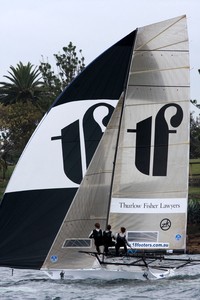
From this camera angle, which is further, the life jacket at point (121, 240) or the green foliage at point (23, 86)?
the green foliage at point (23, 86)

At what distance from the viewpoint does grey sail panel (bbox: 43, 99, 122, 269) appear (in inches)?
1115

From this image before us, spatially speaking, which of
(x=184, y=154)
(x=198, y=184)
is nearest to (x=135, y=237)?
(x=184, y=154)

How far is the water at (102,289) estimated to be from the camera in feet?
87.2

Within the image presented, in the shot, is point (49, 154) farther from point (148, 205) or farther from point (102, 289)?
point (102, 289)

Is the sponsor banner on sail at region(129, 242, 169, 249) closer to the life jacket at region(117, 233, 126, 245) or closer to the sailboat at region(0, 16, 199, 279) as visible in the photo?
the sailboat at region(0, 16, 199, 279)

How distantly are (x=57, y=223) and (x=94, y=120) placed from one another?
3.20 metres

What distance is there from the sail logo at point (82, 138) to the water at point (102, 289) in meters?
3.09

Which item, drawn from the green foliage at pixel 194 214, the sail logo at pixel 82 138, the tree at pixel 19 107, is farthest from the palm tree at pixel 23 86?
the sail logo at pixel 82 138

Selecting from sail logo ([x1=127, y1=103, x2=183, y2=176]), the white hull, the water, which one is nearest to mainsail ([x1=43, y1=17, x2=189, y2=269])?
sail logo ([x1=127, y1=103, x2=183, y2=176])

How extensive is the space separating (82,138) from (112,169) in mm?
1251

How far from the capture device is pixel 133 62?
28609 mm

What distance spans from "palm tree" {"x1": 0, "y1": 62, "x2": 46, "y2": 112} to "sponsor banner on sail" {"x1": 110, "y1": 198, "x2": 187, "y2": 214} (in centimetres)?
4693

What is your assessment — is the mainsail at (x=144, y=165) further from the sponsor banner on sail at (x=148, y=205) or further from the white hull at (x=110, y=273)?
the white hull at (x=110, y=273)

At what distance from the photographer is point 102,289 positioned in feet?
90.3
